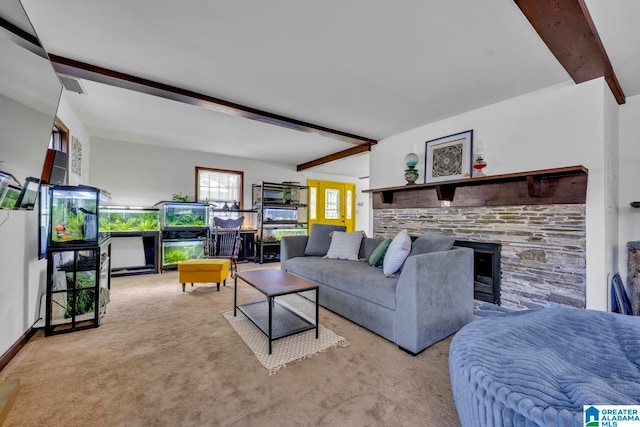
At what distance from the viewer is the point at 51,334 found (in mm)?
2188

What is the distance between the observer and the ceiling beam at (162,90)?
232 centimetres

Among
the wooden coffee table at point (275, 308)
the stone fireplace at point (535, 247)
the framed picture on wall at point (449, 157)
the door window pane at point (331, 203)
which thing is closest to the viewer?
the wooden coffee table at point (275, 308)

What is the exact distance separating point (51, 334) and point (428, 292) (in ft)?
9.98

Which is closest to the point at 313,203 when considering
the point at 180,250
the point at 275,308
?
the point at 180,250

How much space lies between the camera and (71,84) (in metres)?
2.73

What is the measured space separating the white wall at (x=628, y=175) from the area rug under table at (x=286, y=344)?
3.12 meters

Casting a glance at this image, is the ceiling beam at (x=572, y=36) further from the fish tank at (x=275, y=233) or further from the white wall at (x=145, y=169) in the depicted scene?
the white wall at (x=145, y=169)

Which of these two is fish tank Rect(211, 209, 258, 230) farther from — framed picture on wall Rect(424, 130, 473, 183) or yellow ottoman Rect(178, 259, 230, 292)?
framed picture on wall Rect(424, 130, 473, 183)

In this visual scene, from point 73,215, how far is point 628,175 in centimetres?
537

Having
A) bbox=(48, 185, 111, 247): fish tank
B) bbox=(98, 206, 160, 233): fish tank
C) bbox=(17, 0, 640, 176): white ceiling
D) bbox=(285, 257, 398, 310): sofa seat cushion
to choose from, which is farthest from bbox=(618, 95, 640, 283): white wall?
bbox=(98, 206, 160, 233): fish tank

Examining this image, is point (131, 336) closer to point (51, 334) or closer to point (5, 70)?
point (51, 334)

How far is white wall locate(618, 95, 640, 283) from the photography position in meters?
2.70

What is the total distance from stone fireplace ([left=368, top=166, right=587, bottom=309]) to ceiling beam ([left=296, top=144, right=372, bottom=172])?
155cm

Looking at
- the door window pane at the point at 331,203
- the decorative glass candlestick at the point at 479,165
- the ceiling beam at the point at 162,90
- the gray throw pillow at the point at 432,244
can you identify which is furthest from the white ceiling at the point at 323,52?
the door window pane at the point at 331,203
